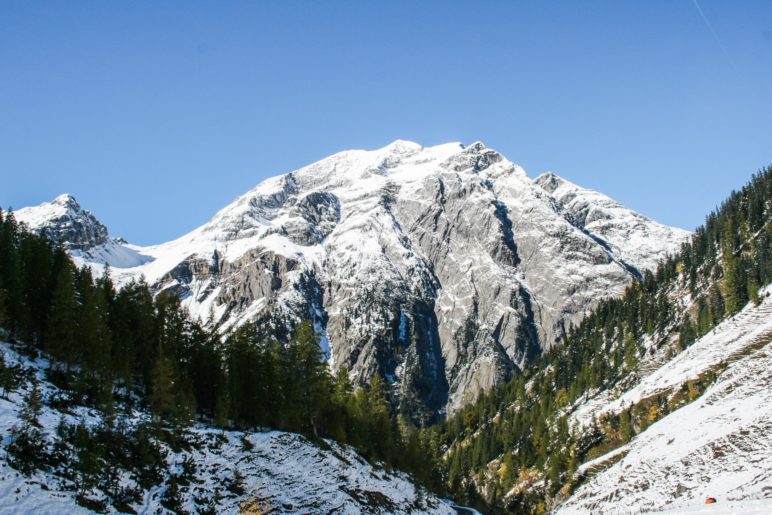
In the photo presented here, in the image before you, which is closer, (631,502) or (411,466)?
(631,502)

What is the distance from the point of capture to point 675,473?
227 ft

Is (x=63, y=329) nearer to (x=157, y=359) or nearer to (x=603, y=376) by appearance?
(x=157, y=359)

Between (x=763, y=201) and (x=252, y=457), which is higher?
(x=763, y=201)

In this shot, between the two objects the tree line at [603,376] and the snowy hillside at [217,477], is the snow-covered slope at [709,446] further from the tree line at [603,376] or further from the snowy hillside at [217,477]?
the snowy hillside at [217,477]

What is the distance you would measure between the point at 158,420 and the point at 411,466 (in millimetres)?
51481

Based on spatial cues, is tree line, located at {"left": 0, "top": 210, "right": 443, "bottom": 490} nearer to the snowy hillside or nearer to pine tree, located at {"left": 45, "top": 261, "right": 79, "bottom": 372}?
pine tree, located at {"left": 45, "top": 261, "right": 79, "bottom": 372}

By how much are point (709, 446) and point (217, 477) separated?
5483 cm

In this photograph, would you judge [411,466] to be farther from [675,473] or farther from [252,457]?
[252,457]

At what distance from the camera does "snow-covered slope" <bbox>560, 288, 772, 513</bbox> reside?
190 ft

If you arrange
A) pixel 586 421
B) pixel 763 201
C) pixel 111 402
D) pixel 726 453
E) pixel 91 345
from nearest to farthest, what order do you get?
pixel 111 402, pixel 91 345, pixel 726 453, pixel 586 421, pixel 763 201

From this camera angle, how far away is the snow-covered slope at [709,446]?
58.0 metres

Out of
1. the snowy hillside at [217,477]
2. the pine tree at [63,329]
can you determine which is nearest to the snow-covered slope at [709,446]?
the snowy hillside at [217,477]

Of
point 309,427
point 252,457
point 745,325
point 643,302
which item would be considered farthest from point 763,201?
point 252,457

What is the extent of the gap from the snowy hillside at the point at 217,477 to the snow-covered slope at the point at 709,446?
25.6m
